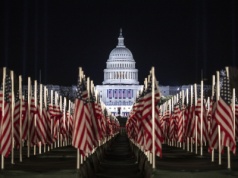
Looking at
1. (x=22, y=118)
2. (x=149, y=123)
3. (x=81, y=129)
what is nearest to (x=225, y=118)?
(x=149, y=123)

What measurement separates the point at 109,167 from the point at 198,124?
197 inches

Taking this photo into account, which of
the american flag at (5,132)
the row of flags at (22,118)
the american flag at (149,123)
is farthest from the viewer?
the american flag at (149,123)

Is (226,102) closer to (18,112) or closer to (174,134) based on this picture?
(18,112)

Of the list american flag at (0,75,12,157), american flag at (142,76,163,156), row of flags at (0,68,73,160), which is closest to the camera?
american flag at (0,75,12,157)

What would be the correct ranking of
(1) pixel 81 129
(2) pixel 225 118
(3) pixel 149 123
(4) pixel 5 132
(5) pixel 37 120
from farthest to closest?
(5) pixel 37 120
(3) pixel 149 123
(1) pixel 81 129
(2) pixel 225 118
(4) pixel 5 132

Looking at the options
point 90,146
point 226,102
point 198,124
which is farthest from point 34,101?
point 226,102

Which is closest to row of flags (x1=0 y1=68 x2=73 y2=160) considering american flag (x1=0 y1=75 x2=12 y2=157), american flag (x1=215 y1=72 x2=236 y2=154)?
american flag (x1=0 y1=75 x2=12 y2=157)

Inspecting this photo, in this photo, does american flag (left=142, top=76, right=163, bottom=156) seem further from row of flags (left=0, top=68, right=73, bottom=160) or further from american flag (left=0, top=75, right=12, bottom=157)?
american flag (left=0, top=75, right=12, bottom=157)

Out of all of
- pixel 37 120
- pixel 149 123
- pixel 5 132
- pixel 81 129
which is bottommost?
pixel 5 132

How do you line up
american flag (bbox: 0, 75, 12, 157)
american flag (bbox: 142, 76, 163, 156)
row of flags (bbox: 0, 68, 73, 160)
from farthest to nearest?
american flag (bbox: 142, 76, 163, 156) → row of flags (bbox: 0, 68, 73, 160) → american flag (bbox: 0, 75, 12, 157)

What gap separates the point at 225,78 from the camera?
23.3 m

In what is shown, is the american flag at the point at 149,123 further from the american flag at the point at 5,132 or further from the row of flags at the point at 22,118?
the american flag at the point at 5,132

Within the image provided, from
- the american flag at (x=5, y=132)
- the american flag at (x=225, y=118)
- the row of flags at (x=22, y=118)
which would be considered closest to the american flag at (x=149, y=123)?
the american flag at (x=225, y=118)

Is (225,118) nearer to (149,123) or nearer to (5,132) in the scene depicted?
(149,123)
